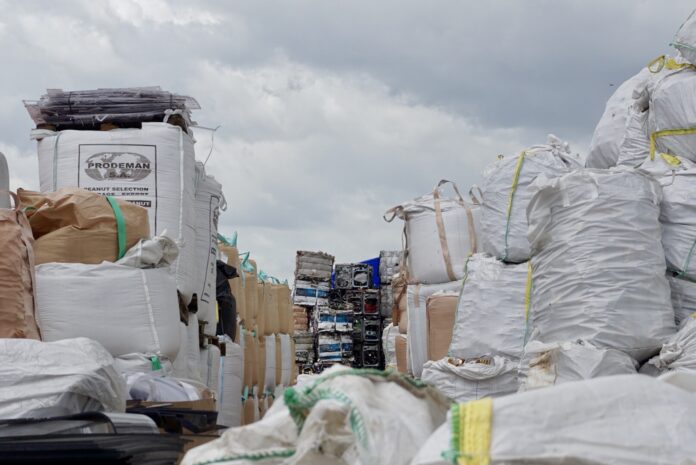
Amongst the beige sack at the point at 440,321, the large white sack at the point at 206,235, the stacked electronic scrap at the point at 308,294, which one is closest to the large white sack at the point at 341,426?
the beige sack at the point at 440,321

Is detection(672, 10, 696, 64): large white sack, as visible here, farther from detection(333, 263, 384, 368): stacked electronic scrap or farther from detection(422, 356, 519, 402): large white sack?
detection(333, 263, 384, 368): stacked electronic scrap

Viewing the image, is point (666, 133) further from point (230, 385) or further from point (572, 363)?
point (230, 385)

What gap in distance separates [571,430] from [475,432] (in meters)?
0.12

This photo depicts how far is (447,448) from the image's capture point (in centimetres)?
103

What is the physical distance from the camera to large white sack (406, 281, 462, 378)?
5.72 metres

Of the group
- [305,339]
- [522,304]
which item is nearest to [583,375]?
[522,304]

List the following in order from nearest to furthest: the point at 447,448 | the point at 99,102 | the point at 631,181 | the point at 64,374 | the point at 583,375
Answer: the point at 447,448 < the point at 64,374 < the point at 583,375 < the point at 631,181 < the point at 99,102

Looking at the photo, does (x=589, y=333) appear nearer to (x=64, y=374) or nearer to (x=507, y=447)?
(x=64, y=374)

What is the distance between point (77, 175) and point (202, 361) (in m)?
1.59

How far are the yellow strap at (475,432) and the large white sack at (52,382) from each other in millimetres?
1324

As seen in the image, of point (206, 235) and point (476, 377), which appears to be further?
point (206, 235)

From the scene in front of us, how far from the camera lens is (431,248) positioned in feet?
18.5

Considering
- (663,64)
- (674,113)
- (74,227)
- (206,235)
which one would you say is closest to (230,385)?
(206,235)

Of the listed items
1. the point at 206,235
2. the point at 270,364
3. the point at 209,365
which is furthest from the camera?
the point at 270,364
